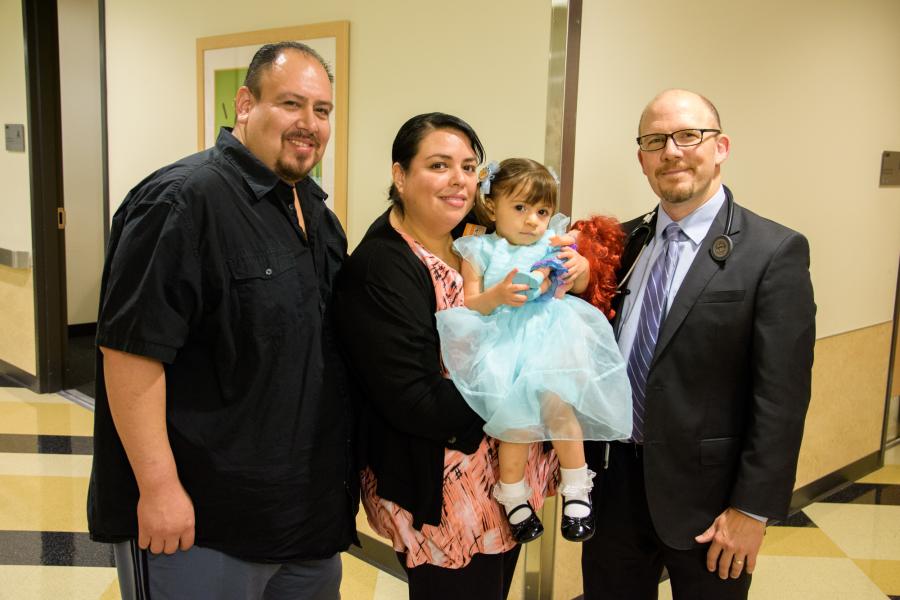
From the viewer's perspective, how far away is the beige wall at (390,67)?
2.56 m

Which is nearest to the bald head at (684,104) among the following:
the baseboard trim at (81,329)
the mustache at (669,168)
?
the mustache at (669,168)

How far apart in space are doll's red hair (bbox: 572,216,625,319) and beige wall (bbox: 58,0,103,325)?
5075 millimetres

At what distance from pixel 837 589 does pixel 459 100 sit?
8.27 feet

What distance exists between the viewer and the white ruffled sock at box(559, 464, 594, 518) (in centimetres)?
183

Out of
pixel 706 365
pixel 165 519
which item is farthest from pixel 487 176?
pixel 165 519

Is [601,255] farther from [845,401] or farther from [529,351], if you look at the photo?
[845,401]

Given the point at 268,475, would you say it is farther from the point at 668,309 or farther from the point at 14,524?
the point at 14,524

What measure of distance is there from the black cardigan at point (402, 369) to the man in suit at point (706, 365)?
504 mm

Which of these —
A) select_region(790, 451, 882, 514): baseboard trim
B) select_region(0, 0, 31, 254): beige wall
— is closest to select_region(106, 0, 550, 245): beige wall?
select_region(0, 0, 31, 254): beige wall

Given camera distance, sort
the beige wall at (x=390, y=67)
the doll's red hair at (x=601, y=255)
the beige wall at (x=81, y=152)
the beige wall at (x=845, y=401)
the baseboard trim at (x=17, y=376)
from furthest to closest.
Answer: the beige wall at (x=81, y=152) → the baseboard trim at (x=17, y=376) → the beige wall at (x=845, y=401) → the beige wall at (x=390, y=67) → the doll's red hair at (x=601, y=255)

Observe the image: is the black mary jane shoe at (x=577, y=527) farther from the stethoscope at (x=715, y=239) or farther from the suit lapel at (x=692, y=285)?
the stethoscope at (x=715, y=239)

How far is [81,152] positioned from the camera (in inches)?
240

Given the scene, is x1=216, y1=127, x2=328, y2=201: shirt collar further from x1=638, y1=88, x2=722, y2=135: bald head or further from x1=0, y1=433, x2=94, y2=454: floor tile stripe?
x1=0, y1=433, x2=94, y2=454: floor tile stripe

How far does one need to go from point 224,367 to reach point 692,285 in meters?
1.09
